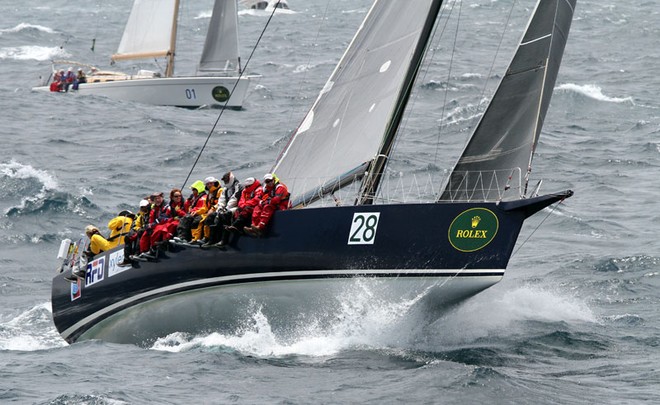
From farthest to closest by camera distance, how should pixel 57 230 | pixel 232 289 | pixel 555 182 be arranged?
pixel 555 182 < pixel 57 230 < pixel 232 289

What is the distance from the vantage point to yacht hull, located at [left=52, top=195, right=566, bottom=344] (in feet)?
53.4

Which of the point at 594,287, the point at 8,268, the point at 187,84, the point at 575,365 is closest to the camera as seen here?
the point at 575,365

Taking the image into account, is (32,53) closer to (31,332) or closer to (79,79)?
(79,79)

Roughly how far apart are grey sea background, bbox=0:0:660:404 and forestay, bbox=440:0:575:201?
1883 mm

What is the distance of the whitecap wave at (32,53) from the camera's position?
196 ft

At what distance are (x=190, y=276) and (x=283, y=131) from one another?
21454 mm

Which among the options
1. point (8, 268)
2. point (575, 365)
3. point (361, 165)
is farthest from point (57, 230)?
point (575, 365)

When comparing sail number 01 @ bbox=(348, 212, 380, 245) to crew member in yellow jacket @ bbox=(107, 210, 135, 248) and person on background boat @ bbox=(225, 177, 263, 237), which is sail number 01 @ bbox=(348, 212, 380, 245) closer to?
person on background boat @ bbox=(225, 177, 263, 237)

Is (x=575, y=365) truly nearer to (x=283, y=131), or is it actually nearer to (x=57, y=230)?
(x=57, y=230)

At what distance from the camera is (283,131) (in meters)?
39.3

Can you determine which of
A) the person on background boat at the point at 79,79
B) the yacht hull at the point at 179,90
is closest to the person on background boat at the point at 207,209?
the yacht hull at the point at 179,90

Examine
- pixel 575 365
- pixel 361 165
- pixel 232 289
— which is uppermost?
pixel 361 165

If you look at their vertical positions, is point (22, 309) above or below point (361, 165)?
below

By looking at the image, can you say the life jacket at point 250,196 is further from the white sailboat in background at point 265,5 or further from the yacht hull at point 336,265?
the white sailboat in background at point 265,5
